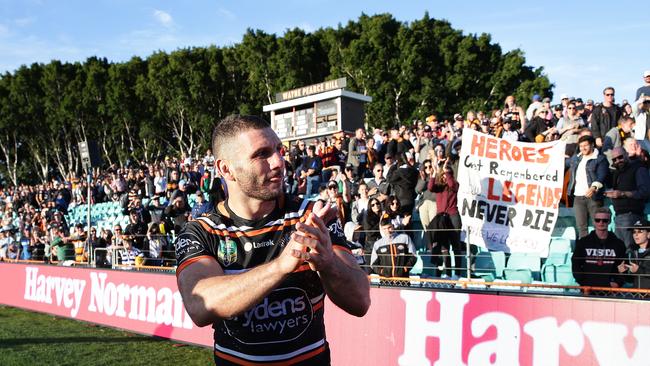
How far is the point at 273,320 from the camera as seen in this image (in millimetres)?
2422

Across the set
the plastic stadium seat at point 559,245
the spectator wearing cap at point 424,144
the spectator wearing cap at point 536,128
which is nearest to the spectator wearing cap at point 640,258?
the plastic stadium seat at point 559,245

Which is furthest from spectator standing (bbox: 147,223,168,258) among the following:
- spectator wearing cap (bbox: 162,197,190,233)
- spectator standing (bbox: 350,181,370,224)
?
spectator standing (bbox: 350,181,370,224)

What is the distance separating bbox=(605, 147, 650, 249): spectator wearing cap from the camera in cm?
811

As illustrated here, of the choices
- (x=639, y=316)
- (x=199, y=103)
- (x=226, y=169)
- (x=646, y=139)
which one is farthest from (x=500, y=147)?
(x=199, y=103)

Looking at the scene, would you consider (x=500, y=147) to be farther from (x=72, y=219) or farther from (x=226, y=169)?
(x=72, y=219)

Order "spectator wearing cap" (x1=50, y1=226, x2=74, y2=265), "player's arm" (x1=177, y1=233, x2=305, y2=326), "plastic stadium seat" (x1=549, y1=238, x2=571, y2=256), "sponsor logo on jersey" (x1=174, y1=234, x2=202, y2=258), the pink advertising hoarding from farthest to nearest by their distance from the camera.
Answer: "spectator wearing cap" (x1=50, y1=226, x2=74, y2=265)
"plastic stadium seat" (x1=549, y1=238, x2=571, y2=256)
the pink advertising hoarding
"sponsor logo on jersey" (x1=174, y1=234, x2=202, y2=258)
"player's arm" (x1=177, y1=233, x2=305, y2=326)

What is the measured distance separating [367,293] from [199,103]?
48398 mm

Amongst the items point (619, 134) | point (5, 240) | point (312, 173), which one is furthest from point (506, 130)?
point (5, 240)

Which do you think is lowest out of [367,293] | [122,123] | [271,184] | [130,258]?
[130,258]

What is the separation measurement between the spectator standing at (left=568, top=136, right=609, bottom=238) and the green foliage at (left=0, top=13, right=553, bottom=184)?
34.2 meters

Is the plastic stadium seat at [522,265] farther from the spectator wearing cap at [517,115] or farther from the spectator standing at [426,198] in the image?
the spectator wearing cap at [517,115]

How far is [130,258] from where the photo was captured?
39.7 ft

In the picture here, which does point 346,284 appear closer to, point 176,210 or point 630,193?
point 630,193

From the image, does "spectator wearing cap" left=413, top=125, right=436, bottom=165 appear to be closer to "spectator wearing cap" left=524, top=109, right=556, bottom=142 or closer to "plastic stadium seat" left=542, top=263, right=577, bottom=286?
"spectator wearing cap" left=524, top=109, right=556, bottom=142
